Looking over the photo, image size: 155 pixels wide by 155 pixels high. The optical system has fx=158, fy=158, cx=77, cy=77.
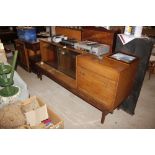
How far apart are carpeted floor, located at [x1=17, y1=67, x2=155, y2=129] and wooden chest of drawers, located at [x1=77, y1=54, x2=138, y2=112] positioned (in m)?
0.43

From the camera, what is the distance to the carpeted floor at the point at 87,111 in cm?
265

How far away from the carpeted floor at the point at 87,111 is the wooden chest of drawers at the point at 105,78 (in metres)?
0.43

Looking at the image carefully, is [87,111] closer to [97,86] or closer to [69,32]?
[97,86]

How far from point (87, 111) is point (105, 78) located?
978 millimetres

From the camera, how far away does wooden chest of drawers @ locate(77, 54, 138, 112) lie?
2123 millimetres

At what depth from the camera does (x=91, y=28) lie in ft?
9.30

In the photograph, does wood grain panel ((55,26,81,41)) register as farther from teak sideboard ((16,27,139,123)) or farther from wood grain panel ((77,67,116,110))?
wood grain panel ((77,67,116,110))

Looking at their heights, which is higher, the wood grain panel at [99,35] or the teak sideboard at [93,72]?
the wood grain panel at [99,35]

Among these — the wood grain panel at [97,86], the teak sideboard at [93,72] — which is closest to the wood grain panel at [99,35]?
the teak sideboard at [93,72]

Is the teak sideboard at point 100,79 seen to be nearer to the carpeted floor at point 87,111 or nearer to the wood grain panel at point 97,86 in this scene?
the wood grain panel at point 97,86

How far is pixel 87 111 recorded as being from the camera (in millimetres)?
2949
